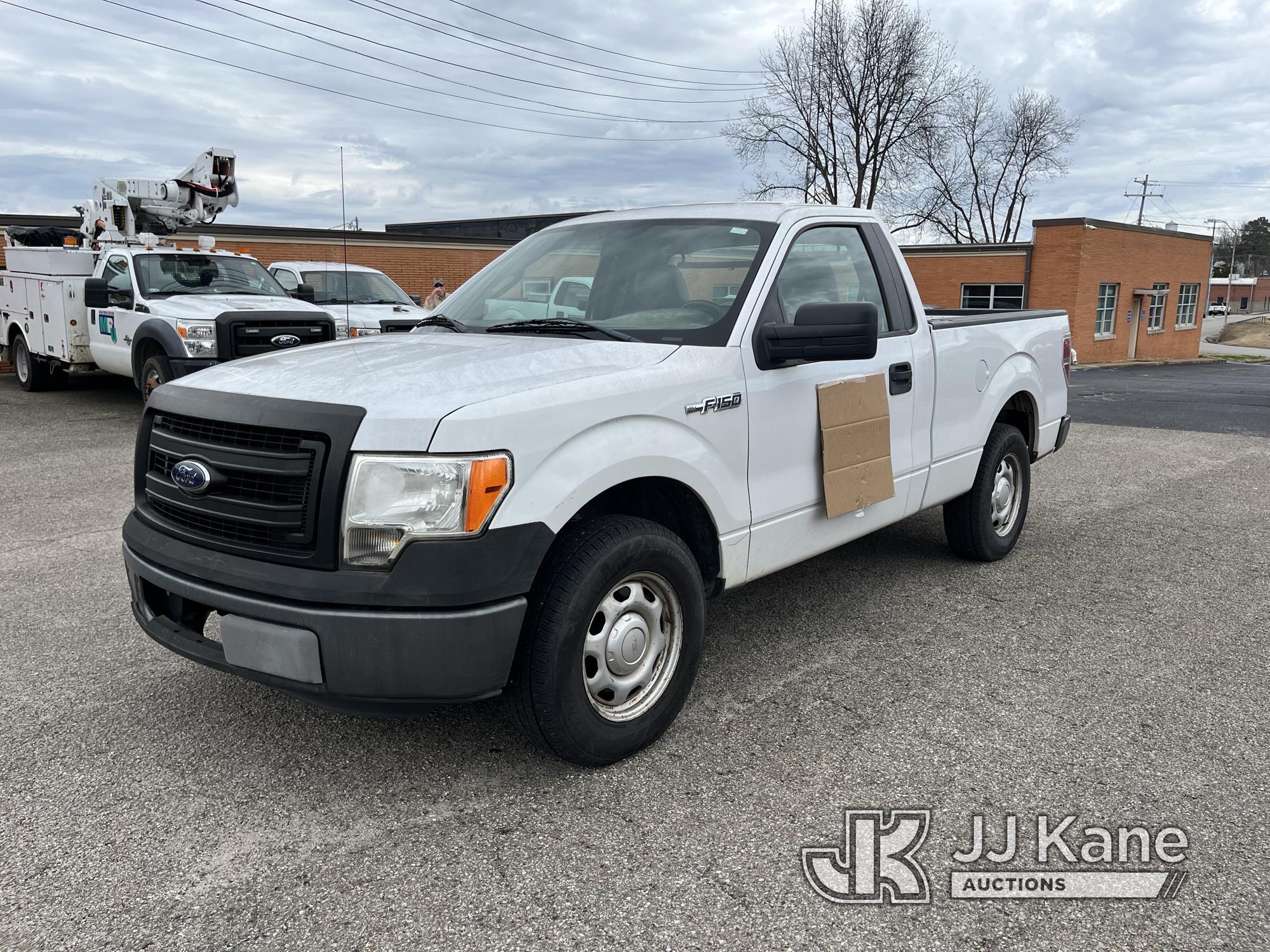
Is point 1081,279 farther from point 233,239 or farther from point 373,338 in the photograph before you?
point 373,338

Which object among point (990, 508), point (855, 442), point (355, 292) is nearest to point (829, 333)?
point (855, 442)

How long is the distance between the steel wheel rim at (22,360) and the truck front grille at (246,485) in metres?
13.4

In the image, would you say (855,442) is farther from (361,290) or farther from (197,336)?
(361,290)

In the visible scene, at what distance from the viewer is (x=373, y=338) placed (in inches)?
165

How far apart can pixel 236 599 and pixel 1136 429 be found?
40.9ft

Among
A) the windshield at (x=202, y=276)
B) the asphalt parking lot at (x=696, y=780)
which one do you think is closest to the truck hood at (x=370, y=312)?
the windshield at (x=202, y=276)

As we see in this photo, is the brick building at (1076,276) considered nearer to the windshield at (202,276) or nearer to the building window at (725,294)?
the windshield at (202,276)

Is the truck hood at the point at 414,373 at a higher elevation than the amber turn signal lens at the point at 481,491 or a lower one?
higher

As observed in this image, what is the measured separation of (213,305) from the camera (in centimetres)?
1084

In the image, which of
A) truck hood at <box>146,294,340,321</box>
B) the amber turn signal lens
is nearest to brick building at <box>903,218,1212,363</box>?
truck hood at <box>146,294,340,321</box>

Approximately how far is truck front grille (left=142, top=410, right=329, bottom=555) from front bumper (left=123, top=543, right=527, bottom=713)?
19 centimetres

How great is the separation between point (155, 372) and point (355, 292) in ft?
13.1

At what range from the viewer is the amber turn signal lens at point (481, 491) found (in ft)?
9.03

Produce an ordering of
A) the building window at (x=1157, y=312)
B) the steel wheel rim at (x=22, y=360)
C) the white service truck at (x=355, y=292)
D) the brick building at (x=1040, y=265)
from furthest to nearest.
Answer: the building window at (x=1157, y=312) → the brick building at (x=1040, y=265) → the steel wheel rim at (x=22, y=360) → the white service truck at (x=355, y=292)
